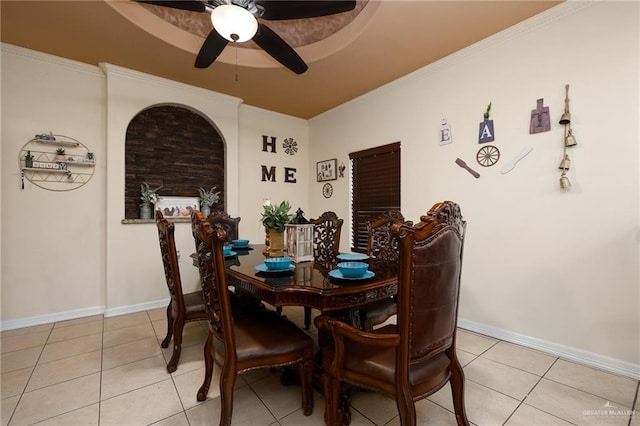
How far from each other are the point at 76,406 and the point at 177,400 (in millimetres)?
571

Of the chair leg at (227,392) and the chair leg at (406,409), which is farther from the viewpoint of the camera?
the chair leg at (227,392)

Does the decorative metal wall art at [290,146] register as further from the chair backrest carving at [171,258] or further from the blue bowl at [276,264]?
the blue bowl at [276,264]

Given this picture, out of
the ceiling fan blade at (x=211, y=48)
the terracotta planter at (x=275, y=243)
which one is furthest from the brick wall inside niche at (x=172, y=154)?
the terracotta planter at (x=275, y=243)

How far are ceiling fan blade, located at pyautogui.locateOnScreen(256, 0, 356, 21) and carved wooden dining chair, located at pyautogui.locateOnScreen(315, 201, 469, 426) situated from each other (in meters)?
1.63

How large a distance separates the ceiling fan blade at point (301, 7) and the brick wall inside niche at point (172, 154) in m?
2.25

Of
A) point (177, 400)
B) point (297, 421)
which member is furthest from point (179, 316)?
point (297, 421)

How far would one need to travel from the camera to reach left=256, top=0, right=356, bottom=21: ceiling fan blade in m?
1.85

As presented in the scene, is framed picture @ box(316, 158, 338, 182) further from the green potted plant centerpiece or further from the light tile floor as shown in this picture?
the light tile floor

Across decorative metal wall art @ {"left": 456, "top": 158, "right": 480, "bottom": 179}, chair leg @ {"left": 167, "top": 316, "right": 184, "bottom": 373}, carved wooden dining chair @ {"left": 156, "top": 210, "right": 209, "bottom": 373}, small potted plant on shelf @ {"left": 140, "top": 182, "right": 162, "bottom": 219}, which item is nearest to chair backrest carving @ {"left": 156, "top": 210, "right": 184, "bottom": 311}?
carved wooden dining chair @ {"left": 156, "top": 210, "right": 209, "bottom": 373}

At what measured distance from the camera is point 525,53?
2361 millimetres

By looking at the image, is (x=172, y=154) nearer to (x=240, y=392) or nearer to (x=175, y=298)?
(x=175, y=298)

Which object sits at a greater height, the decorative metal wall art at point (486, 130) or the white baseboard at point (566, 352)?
the decorative metal wall art at point (486, 130)

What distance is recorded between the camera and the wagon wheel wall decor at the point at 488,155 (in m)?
2.54

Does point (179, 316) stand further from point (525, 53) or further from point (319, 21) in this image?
point (525, 53)
